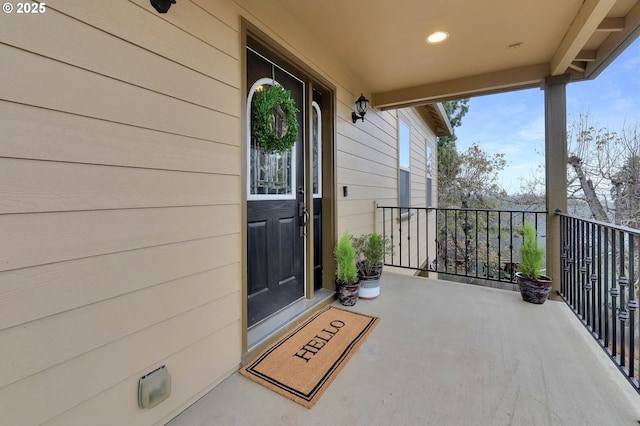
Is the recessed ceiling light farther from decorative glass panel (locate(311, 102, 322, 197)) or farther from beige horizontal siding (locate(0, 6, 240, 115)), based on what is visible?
beige horizontal siding (locate(0, 6, 240, 115))

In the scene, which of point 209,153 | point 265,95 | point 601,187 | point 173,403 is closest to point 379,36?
point 265,95

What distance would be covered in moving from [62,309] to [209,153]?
932 millimetres

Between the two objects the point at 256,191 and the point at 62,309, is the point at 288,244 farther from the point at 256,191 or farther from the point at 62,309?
the point at 62,309

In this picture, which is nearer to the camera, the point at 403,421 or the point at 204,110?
the point at 403,421

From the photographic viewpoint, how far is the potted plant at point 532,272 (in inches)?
107

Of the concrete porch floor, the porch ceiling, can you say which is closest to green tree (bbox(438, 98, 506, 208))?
the porch ceiling

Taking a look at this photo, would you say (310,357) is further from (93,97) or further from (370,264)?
(93,97)

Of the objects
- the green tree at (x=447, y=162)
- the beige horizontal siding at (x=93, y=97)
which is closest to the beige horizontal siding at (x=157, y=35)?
the beige horizontal siding at (x=93, y=97)

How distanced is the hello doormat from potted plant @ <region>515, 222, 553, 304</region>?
1619mm

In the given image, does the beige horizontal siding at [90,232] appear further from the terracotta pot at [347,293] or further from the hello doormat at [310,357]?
the terracotta pot at [347,293]

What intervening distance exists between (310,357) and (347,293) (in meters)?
0.94

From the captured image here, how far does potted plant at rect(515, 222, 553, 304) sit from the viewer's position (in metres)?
2.73

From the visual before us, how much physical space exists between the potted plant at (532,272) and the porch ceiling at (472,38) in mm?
1669

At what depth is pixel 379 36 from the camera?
8.41 ft
